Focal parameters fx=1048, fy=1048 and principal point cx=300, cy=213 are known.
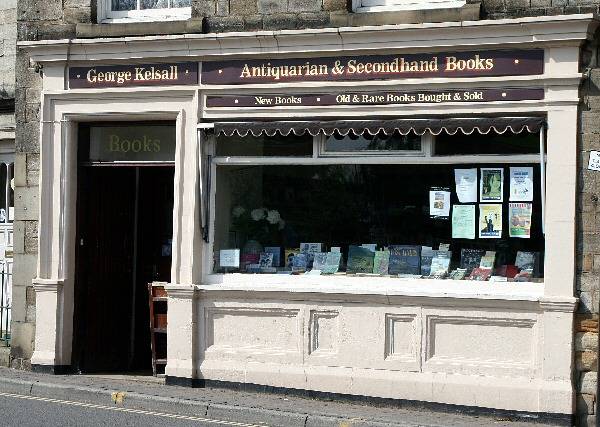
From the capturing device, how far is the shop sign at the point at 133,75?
1148cm

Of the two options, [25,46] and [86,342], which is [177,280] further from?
[25,46]

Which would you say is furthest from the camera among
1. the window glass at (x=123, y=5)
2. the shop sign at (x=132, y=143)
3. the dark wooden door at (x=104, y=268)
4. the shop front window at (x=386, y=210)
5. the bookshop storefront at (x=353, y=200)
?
the dark wooden door at (x=104, y=268)

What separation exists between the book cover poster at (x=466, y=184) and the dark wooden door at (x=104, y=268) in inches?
173

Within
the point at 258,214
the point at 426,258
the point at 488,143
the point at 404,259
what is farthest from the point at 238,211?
the point at 488,143

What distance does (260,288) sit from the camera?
11133 millimetres

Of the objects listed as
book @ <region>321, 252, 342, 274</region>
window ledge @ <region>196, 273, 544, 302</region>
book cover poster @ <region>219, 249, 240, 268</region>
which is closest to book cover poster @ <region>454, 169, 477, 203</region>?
window ledge @ <region>196, 273, 544, 302</region>

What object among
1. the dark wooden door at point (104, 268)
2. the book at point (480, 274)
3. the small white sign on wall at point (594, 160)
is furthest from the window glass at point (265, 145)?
the small white sign on wall at point (594, 160)

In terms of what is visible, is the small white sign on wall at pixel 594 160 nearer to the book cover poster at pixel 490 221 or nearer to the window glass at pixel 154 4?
the book cover poster at pixel 490 221

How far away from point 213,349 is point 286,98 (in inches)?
111

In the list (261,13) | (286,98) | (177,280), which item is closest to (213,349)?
(177,280)

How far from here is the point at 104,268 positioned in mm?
12797

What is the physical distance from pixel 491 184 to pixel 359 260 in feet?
5.33

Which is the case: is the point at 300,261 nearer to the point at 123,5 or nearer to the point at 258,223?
the point at 258,223

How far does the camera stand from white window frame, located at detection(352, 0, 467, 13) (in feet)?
34.9
